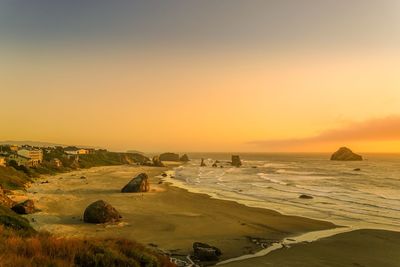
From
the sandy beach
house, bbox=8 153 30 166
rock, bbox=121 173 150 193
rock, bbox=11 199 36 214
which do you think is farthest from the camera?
house, bbox=8 153 30 166

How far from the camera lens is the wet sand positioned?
1844cm

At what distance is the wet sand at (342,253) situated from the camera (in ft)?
60.5

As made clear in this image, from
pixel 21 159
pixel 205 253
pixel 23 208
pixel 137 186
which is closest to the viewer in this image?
pixel 205 253

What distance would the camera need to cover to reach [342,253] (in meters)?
21.0

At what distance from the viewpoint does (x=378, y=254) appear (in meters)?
21.2

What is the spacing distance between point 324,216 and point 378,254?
13.0 meters

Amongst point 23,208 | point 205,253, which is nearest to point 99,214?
point 23,208

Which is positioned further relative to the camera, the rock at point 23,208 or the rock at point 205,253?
the rock at point 23,208

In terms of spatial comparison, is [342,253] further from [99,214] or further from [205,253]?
[99,214]

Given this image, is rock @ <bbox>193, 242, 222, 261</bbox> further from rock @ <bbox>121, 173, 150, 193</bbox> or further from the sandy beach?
rock @ <bbox>121, 173, 150, 193</bbox>

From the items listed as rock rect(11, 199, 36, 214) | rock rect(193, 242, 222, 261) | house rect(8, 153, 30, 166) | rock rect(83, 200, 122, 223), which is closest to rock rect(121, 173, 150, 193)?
rock rect(11, 199, 36, 214)

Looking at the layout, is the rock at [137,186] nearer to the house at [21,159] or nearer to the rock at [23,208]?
the rock at [23,208]

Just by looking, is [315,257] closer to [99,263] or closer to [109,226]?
[99,263]

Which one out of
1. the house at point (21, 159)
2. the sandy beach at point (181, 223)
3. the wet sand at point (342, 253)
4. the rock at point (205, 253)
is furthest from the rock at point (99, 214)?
the house at point (21, 159)
